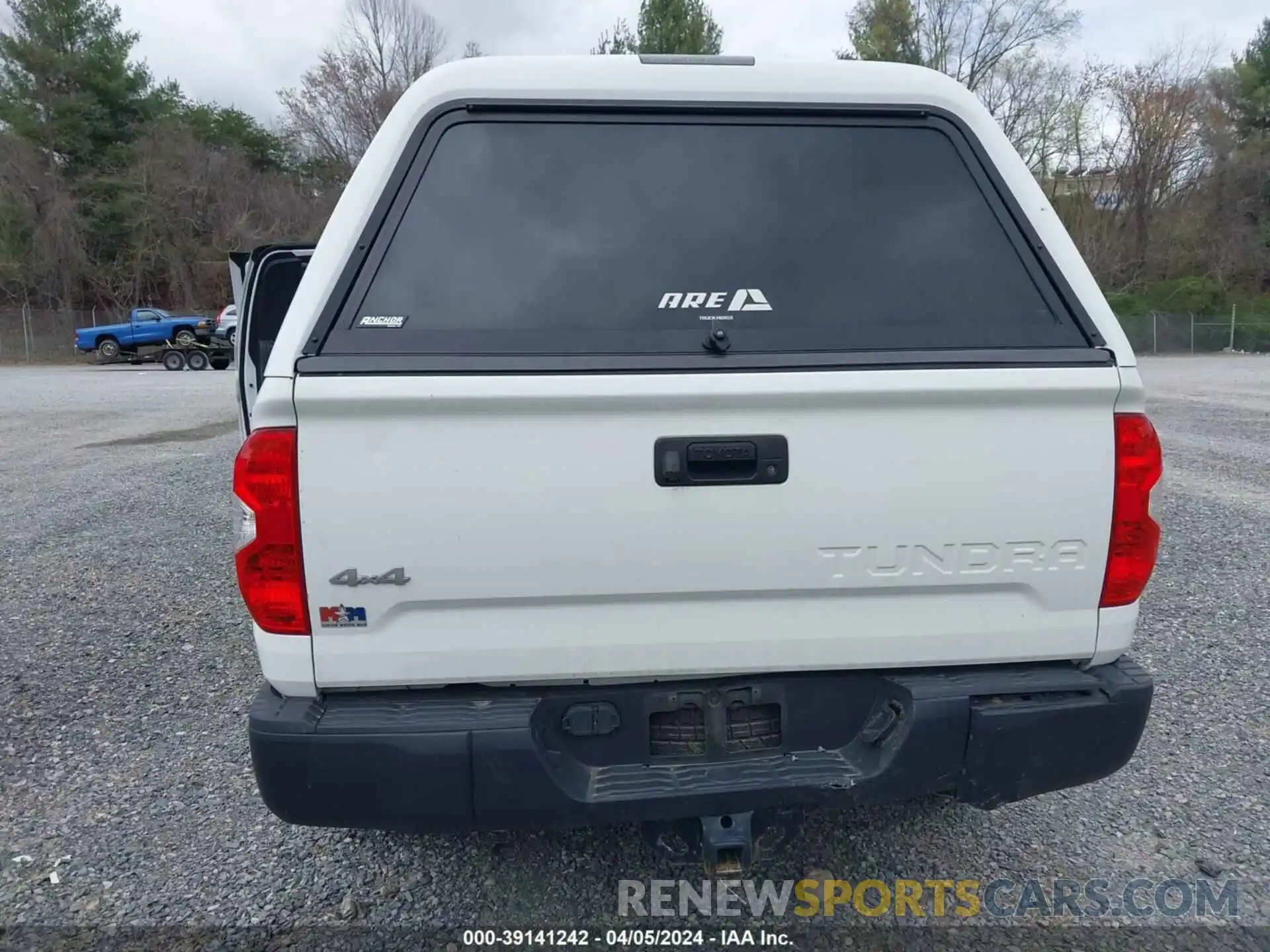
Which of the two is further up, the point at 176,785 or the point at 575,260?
the point at 575,260

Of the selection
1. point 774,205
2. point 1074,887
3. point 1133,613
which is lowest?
point 1074,887

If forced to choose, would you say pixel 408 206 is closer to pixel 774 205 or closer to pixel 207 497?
pixel 774 205

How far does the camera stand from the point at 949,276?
220 centimetres

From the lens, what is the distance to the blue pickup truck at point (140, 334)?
→ 1114 inches

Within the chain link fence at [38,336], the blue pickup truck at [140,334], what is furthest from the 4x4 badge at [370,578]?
the chain link fence at [38,336]

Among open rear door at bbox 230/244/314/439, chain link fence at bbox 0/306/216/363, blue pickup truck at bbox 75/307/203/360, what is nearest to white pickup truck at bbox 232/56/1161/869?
open rear door at bbox 230/244/314/439

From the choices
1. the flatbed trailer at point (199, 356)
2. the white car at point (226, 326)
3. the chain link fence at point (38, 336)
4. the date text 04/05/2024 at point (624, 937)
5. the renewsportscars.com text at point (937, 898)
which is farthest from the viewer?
the chain link fence at point (38, 336)

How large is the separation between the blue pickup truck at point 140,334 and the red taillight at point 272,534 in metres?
29.1

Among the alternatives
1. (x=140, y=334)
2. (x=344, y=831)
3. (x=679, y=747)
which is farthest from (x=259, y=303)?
(x=140, y=334)

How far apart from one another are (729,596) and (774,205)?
3.28 ft

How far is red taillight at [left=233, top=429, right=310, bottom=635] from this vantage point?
6.31 feet

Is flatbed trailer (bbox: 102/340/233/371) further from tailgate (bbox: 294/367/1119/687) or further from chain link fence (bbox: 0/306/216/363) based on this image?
tailgate (bbox: 294/367/1119/687)

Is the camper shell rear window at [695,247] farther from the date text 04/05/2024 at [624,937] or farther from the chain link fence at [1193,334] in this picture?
the chain link fence at [1193,334]

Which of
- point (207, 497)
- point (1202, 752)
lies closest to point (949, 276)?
point (1202, 752)
